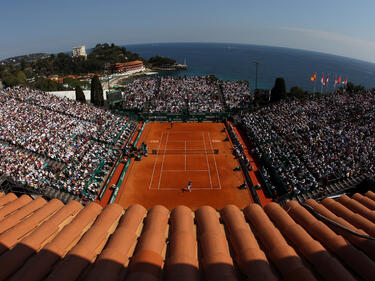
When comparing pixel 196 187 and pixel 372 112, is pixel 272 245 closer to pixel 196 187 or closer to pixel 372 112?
pixel 196 187

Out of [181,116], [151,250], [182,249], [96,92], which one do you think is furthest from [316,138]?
[96,92]

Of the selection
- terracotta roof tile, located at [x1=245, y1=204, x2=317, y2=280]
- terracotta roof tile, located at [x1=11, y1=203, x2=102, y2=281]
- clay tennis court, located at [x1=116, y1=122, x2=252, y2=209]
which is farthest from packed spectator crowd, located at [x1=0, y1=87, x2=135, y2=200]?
terracotta roof tile, located at [x1=245, y1=204, x2=317, y2=280]

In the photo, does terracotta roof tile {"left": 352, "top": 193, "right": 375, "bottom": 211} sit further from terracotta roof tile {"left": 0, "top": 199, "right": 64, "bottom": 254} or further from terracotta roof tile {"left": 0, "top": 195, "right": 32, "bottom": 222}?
terracotta roof tile {"left": 0, "top": 195, "right": 32, "bottom": 222}

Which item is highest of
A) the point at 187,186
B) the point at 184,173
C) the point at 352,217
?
the point at 352,217

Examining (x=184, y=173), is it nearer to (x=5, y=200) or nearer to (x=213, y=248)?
(x=5, y=200)

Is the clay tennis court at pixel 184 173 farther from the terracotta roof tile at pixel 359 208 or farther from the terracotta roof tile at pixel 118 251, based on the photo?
the terracotta roof tile at pixel 118 251

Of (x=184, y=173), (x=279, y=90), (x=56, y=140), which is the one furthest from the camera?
(x=279, y=90)

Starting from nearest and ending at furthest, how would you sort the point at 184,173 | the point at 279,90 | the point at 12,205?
the point at 12,205 < the point at 184,173 < the point at 279,90

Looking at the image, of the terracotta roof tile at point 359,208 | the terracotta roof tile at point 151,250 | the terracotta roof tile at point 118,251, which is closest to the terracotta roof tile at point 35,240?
the terracotta roof tile at point 118,251
